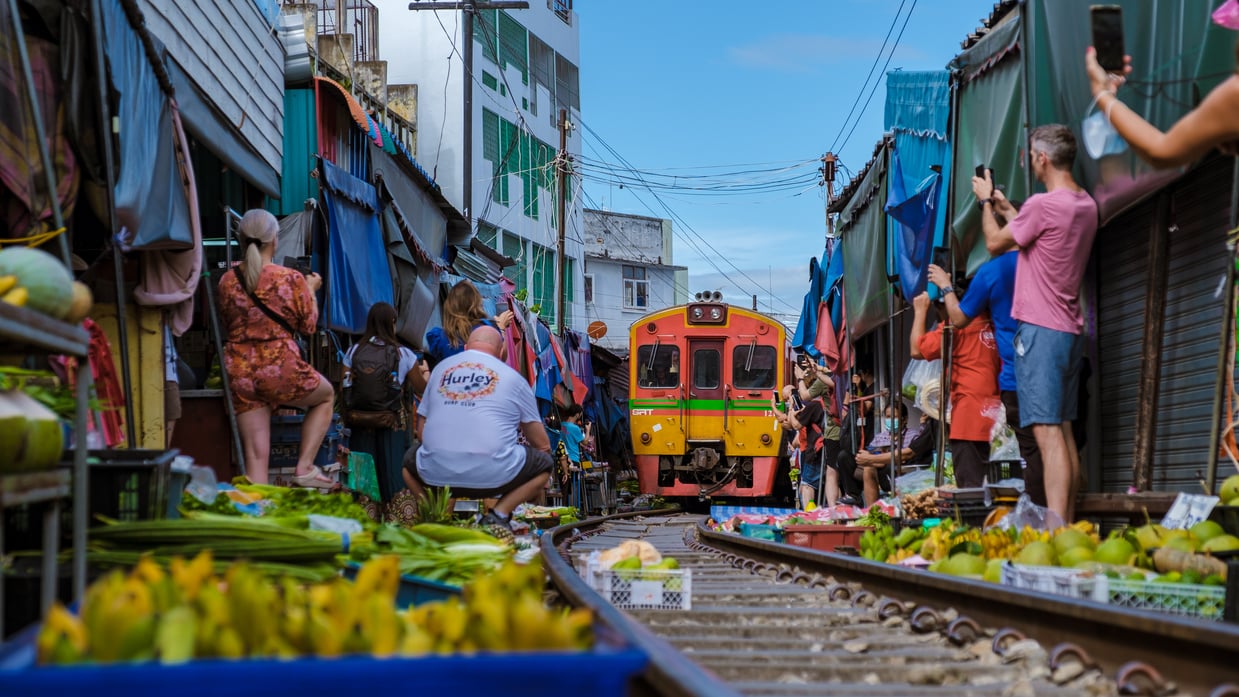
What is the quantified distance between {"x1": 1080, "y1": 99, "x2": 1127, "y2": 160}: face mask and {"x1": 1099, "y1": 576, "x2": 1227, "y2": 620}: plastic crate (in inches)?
111

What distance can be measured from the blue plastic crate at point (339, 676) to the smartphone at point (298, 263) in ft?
25.4

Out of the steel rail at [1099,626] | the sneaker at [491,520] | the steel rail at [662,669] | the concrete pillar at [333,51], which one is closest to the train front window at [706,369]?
the concrete pillar at [333,51]

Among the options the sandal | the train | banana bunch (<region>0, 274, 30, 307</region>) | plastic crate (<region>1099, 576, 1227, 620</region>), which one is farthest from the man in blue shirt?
the train

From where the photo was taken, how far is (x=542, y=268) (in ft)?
117

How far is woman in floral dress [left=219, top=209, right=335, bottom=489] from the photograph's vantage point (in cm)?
766

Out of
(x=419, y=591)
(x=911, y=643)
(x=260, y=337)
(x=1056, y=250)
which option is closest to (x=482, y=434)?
(x=260, y=337)

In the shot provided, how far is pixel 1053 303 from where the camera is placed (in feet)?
21.1

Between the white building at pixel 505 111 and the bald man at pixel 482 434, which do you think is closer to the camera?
the bald man at pixel 482 434

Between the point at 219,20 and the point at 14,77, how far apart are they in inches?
151

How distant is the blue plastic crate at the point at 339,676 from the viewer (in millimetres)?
1597

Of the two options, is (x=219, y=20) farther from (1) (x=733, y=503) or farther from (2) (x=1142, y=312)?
(1) (x=733, y=503)

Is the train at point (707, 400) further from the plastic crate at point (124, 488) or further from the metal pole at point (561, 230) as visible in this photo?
the plastic crate at point (124, 488)

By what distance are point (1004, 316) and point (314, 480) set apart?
13.7 ft

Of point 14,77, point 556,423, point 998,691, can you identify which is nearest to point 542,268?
point 556,423
